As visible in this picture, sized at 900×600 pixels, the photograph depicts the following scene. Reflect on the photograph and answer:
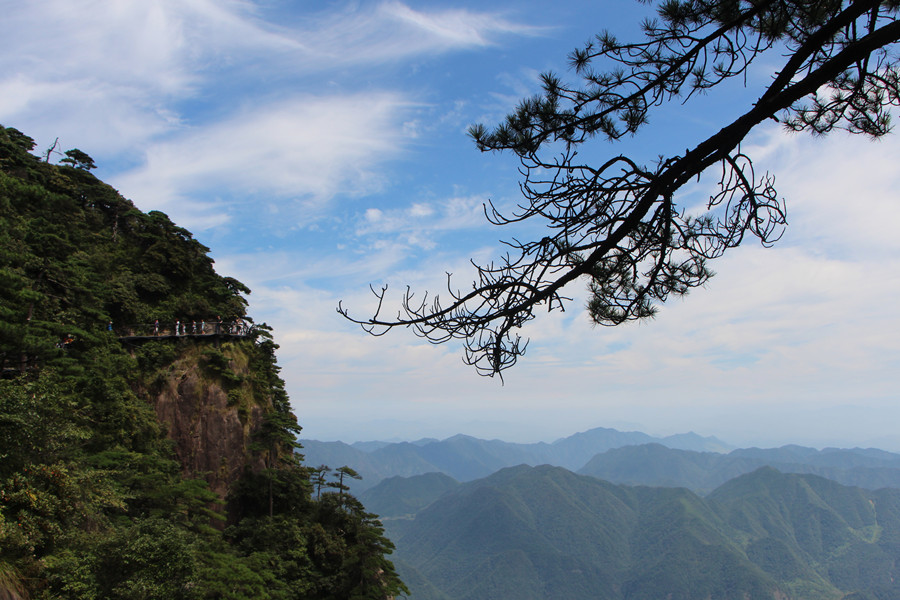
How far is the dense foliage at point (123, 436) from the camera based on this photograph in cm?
966

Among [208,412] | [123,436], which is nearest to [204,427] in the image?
[208,412]

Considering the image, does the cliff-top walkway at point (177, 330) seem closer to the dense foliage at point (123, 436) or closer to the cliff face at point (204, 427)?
the dense foliage at point (123, 436)

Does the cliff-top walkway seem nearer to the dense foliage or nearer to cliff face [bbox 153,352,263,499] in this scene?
the dense foliage

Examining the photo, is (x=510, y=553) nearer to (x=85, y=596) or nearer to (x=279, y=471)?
(x=279, y=471)

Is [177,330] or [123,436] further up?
[177,330]

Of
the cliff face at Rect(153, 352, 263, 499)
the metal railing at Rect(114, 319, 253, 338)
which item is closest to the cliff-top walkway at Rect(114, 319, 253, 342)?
the metal railing at Rect(114, 319, 253, 338)

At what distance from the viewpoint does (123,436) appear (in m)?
17.7

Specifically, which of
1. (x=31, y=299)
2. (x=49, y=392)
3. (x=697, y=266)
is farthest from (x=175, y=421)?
(x=697, y=266)

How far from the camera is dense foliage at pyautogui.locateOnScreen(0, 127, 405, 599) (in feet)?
31.7

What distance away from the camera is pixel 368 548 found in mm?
20828

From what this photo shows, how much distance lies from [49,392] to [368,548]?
13547 millimetres

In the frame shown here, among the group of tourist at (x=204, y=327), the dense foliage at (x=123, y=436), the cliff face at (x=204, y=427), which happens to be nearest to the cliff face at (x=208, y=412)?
the cliff face at (x=204, y=427)

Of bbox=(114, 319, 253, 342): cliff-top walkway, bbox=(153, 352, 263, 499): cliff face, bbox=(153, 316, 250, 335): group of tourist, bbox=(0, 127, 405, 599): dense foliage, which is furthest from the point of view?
bbox=(153, 316, 250, 335): group of tourist

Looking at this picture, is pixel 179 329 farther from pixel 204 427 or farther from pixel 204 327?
pixel 204 427
